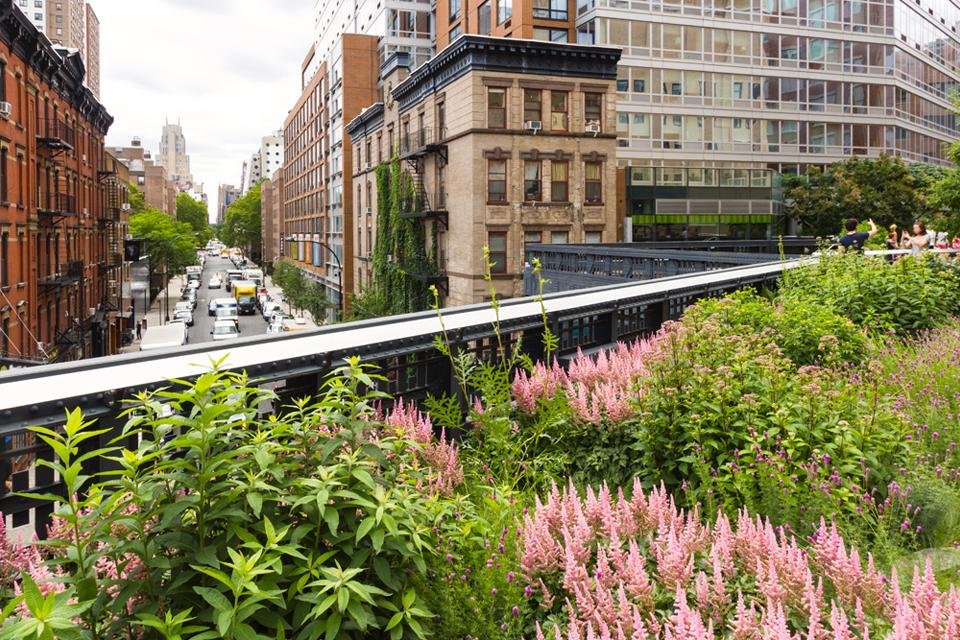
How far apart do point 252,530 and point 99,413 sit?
1280 mm

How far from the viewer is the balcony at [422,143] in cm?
4594

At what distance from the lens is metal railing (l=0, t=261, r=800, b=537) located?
3818 mm

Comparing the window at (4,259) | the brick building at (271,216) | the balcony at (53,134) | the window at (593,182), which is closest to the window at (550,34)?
the window at (593,182)

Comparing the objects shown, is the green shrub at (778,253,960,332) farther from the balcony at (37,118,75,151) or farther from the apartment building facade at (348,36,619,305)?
the balcony at (37,118,75,151)

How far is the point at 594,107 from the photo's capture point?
146 feet

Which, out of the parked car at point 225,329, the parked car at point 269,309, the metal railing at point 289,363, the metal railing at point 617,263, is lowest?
the parked car at point 225,329

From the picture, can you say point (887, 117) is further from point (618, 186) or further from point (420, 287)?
point (420, 287)

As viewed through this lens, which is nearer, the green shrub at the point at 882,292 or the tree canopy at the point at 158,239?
the green shrub at the point at 882,292

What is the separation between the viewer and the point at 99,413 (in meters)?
3.96

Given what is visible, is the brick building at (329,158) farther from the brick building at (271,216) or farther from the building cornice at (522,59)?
the brick building at (271,216)

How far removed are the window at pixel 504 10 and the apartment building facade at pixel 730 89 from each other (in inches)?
7.0

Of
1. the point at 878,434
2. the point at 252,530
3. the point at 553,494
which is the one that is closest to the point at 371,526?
the point at 252,530

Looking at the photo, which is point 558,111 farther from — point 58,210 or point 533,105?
point 58,210

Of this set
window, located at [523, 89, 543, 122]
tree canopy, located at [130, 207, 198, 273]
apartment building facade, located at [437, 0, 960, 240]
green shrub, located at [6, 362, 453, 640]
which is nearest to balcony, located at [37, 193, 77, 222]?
window, located at [523, 89, 543, 122]
